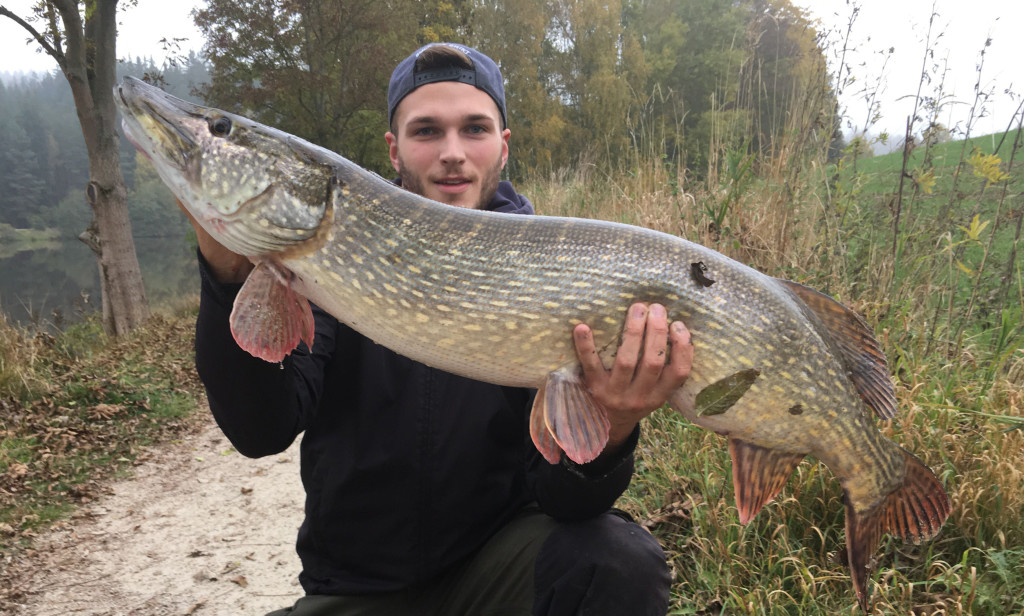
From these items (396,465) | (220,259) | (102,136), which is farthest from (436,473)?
(102,136)

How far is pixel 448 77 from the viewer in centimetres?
217

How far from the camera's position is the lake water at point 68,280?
11852 millimetres

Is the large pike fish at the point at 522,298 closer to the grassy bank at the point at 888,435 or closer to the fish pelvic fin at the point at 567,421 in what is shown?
the fish pelvic fin at the point at 567,421

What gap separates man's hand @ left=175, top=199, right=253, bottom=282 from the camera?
1.43 m

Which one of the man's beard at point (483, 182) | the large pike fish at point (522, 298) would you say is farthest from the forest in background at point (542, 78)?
the large pike fish at point (522, 298)

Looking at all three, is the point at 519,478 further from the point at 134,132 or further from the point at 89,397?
the point at 89,397

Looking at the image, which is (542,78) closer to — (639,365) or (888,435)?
(888,435)

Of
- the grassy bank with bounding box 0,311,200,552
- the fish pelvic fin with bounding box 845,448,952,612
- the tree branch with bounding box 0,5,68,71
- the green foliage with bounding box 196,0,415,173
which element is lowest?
the grassy bank with bounding box 0,311,200,552

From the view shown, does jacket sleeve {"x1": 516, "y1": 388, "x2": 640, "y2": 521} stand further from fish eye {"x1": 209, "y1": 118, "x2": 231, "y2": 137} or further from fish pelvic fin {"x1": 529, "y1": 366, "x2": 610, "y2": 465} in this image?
fish eye {"x1": 209, "y1": 118, "x2": 231, "y2": 137}

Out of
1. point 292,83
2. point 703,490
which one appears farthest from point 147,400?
point 292,83

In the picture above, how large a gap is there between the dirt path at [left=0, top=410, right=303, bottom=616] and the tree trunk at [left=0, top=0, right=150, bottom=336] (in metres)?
4.35

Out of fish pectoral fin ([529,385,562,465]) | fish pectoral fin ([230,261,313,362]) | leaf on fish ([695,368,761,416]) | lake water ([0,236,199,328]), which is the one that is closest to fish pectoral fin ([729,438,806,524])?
leaf on fish ([695,368,761,416])

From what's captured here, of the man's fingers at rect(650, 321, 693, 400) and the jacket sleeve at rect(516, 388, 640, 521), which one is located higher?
the man's fingers at rect(650, 321, 693, 400)

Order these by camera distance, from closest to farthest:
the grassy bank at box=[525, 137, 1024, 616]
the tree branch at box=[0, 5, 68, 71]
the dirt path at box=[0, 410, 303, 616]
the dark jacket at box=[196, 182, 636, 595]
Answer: the dark jacket at box=[196, 182, 636, 595] → the grassy bank at box=[525, 137, 1024, 616] → the dirt path at box=[0, 410, 303, 616] → the tree branch at box=[0, 5, 68, 71]
